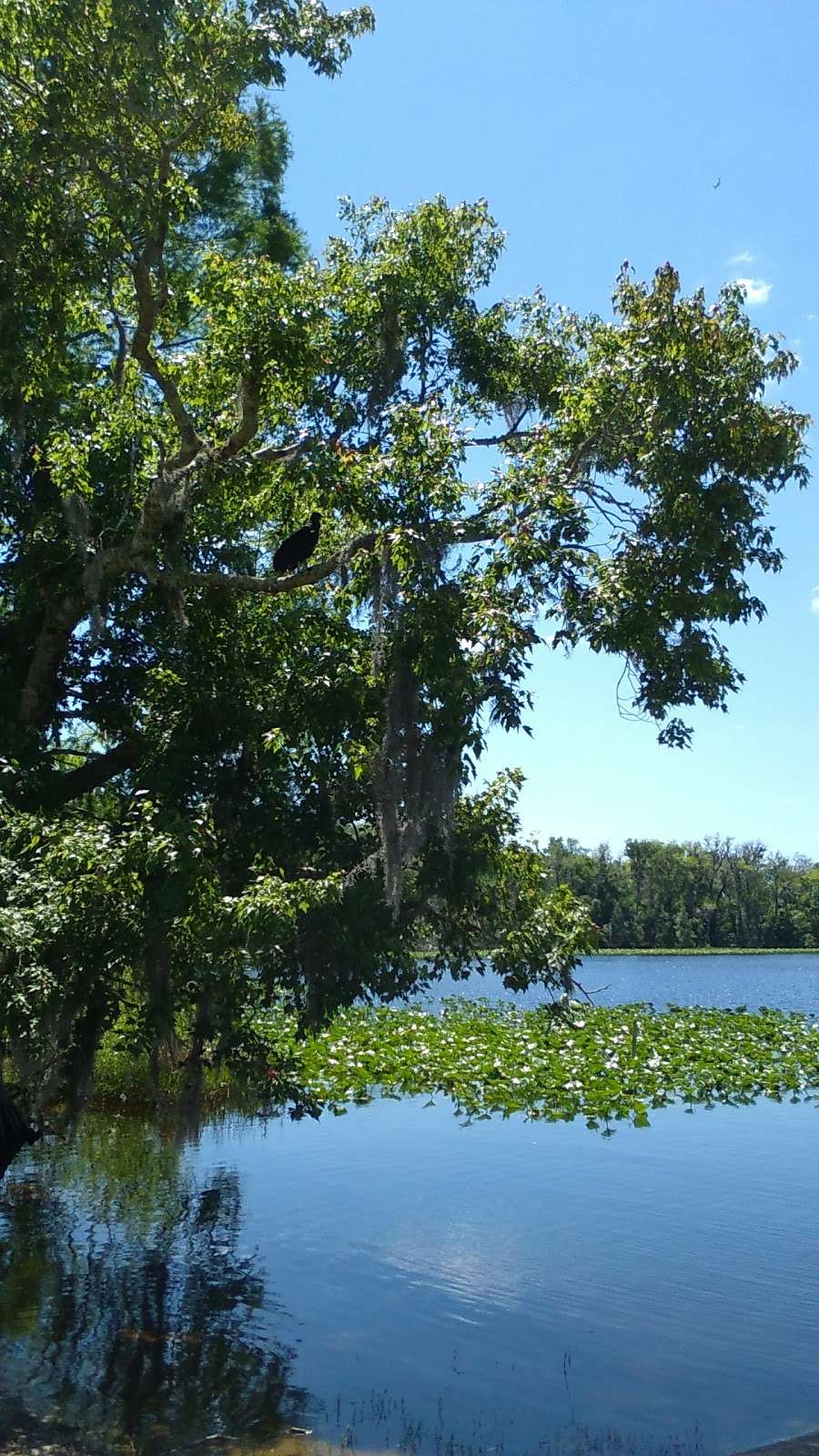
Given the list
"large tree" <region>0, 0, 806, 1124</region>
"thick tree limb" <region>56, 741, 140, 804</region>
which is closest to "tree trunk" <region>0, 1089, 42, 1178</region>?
"large tree" <region>0, 0, 806, 1124</region>

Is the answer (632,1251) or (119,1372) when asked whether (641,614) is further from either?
(632,1251)

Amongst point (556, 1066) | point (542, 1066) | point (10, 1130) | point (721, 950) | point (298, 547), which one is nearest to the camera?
point (10, 1130)

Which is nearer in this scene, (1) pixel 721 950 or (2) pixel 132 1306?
(2) pixel 132 1306

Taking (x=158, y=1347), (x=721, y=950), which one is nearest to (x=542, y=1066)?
(x=158, y=1347)

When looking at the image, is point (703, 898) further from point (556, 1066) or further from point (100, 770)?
point (100, 770)

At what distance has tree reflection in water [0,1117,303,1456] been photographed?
27.0 feet

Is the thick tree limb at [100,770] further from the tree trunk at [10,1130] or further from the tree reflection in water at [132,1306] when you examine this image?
the tree reflection in water at [132,1306]

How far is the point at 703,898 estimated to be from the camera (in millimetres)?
103938

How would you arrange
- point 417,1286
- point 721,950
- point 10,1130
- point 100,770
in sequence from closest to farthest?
point 10,1130 → point 100,770 → point 417,1286 → point 721,950

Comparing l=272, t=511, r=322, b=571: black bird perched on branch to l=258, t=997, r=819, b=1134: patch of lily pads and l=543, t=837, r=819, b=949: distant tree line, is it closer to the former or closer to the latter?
l=258, t=997, r=819, b=1134: patch of lily pads

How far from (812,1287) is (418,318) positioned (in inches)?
389

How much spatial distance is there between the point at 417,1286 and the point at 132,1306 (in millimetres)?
2812

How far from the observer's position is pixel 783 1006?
4138cm

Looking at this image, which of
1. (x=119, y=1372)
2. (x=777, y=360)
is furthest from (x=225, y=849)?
(x=777, y=360)
